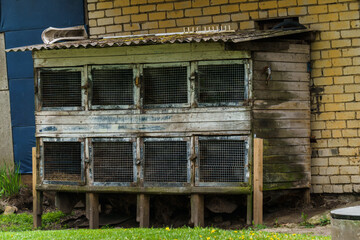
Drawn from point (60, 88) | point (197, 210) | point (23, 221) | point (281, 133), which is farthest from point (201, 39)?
point (23, 221)

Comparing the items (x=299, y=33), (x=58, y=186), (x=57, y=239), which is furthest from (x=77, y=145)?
(x=299, y=33)

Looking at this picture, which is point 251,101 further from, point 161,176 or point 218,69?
point 161,176

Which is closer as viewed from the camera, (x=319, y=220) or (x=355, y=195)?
(x=319, y=220)

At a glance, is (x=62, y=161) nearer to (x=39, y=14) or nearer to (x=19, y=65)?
(x=19, y=65)

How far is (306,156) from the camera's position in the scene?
10984 millimetres

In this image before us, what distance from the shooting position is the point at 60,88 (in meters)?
11.2

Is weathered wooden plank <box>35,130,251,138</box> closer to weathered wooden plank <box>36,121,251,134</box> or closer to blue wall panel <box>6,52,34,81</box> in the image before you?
weathered wooden plank <box>36,121,251,134</box>

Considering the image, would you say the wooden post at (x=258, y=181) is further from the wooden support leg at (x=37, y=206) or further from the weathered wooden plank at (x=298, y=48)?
the wooden support leg at (x=37, y=206)

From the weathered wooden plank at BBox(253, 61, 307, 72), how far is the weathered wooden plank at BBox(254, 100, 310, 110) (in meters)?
0.59

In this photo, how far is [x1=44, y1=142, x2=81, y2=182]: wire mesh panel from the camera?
1114cm

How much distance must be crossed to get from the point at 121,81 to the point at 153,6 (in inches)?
103

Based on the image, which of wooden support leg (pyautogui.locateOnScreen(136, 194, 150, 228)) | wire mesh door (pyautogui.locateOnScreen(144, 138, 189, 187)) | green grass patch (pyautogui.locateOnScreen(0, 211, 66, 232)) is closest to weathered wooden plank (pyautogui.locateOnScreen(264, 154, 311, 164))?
wire mesh door (pyautogui.locateOnScreen(144, 138, 189, 187))

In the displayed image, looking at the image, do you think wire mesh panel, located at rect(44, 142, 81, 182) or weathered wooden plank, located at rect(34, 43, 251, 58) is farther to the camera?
wire mesh panel, located at rect(44, 142, 81, 182)

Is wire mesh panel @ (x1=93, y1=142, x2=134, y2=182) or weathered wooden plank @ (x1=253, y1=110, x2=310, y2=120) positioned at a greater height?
weathered wooden plank @ (x1=253, y1=110, x2=310, y2=120)
